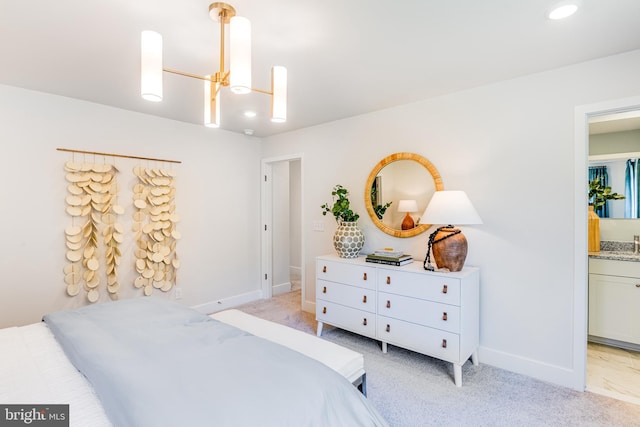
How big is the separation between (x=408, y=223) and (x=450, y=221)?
2.38ft

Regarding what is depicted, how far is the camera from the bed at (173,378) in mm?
1030

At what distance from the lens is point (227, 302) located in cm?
410

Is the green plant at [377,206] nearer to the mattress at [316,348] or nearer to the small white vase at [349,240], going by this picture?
the small white vase at [349,240]

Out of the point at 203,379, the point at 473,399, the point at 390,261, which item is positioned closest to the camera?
the point at 203,379

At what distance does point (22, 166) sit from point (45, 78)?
0.79 meters

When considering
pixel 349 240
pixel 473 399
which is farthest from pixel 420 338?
pixel 349 240

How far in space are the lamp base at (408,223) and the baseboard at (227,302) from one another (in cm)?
244

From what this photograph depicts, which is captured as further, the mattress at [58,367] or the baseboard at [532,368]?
the baseboard at [532,368]

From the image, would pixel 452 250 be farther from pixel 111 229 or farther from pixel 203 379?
pixel 111 229

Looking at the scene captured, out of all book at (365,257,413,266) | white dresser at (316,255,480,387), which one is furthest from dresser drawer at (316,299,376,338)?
book at (365,257,413,266)

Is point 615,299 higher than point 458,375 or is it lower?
higher

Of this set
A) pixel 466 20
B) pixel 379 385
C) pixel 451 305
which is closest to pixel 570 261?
pixel 451 305

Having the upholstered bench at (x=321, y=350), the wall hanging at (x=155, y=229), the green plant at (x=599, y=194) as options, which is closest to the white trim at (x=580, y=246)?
the green plant at (x=599, y=194)

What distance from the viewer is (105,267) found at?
3.08 meters
